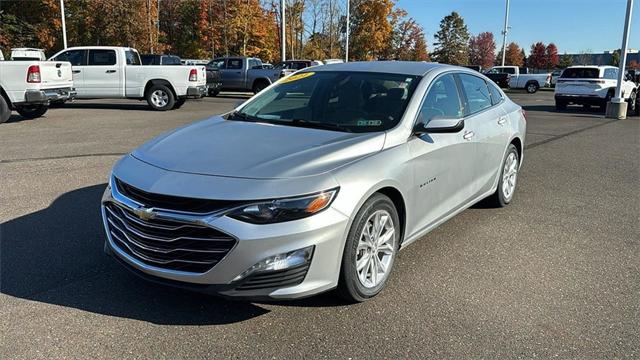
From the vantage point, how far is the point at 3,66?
11859mm

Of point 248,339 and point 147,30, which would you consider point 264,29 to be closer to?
point 147,30

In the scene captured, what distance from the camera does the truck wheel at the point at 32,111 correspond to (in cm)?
1369

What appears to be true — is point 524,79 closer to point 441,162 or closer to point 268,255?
point 441,162

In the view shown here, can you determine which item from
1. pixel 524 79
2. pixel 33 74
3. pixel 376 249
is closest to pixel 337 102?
pixel 376 249

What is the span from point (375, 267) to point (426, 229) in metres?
0.79

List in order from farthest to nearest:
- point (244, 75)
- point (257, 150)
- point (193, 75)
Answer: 1. point (244, 75)
2. point (193, 75)
3. point (257, 150)

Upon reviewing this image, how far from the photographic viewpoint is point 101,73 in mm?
16000

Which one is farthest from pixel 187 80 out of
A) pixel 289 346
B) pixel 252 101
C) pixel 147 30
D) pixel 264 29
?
pixel 264 29

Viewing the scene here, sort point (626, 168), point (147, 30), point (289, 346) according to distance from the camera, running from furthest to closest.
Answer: point (147, 30) → point (626, 168) → point (289, 346)

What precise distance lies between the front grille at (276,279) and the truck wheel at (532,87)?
39.7 metres

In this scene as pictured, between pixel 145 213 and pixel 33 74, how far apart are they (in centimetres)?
1087

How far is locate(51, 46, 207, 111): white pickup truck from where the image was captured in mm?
16016

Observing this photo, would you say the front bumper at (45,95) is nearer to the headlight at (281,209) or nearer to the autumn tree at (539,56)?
the headlight at (281,209)

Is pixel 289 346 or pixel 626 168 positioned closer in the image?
pixel 289 346
